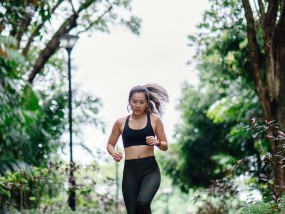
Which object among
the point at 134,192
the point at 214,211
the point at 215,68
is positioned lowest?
the point at 214,211

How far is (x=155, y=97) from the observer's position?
22.5 ft

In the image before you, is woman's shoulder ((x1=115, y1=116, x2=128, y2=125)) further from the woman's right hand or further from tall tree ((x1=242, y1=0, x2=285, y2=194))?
tall tree ((x1=242, y1=0, x2=285, y2=194))

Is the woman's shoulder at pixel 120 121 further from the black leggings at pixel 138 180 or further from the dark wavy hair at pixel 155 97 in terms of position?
the black leggings at pixel 138 180

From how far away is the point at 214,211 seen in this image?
41.9ft

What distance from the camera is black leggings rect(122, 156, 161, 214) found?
20.8ft

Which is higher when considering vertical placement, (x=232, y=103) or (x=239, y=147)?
(x=232, y=103)

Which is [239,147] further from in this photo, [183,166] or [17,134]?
[17,134]

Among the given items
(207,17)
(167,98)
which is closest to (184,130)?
(207,17)

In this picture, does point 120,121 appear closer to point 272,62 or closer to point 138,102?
point 138,102

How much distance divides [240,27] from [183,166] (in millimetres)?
11589

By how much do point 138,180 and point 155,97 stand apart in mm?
959

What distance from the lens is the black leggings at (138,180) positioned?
20.8 feet

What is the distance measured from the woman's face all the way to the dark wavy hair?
0.07m

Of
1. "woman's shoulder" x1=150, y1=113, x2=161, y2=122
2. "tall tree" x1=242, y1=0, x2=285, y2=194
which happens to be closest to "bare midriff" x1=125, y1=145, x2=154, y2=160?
"woman's shoulder" x1=150, y1=113, x2=161, y2=122
